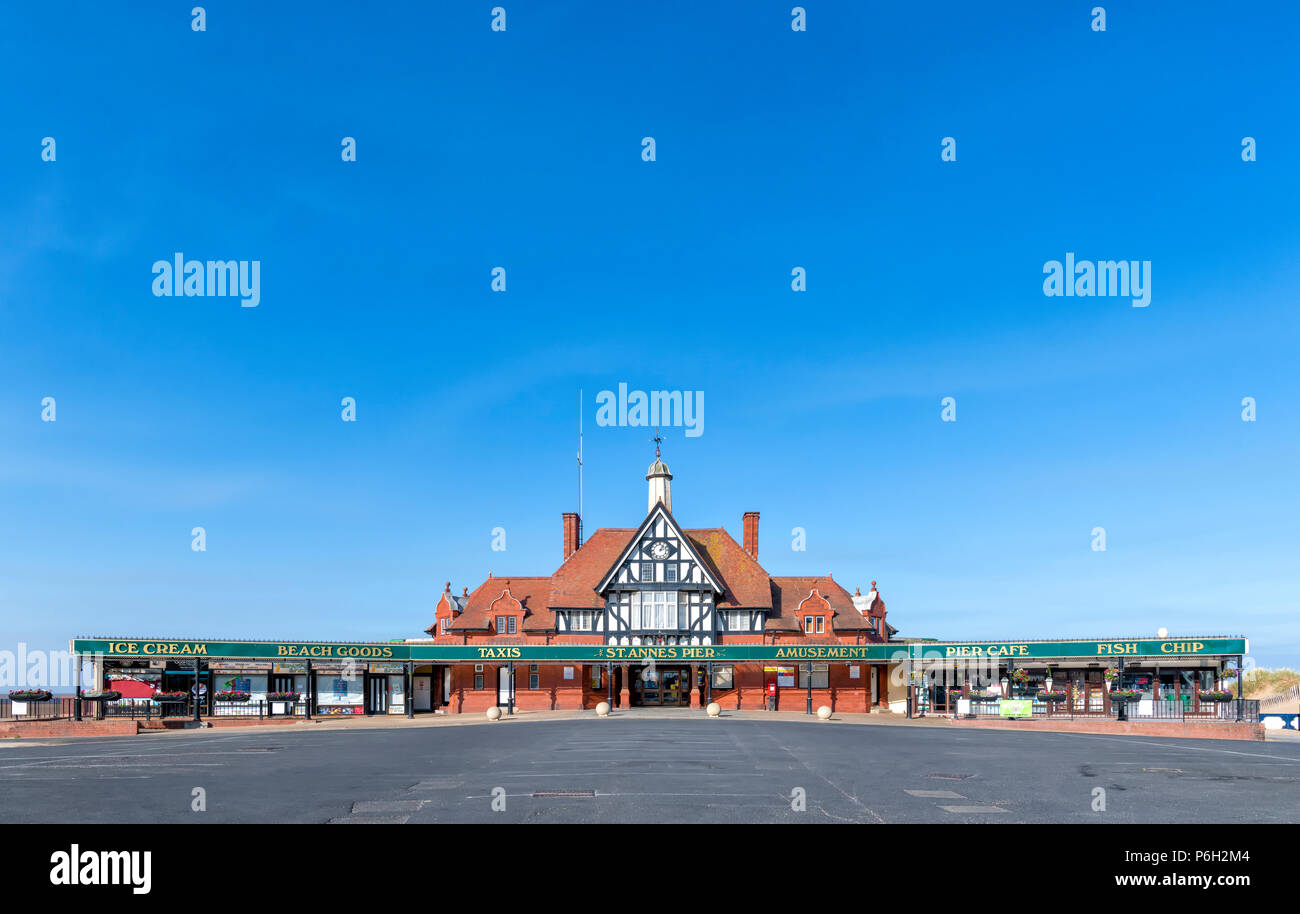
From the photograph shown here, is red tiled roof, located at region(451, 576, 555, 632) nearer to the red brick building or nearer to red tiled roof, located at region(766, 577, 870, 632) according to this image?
the red brick building

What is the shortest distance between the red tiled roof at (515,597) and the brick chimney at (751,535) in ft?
44.3

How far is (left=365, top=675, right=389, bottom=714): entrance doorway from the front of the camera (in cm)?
5178

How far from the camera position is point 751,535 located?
63.1 m

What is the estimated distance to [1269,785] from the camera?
59.3 ft

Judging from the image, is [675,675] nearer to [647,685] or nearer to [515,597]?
[647,685]

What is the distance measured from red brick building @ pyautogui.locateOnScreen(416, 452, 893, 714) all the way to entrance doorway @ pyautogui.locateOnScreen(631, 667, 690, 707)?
6 centimetres

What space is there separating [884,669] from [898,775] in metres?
42.5

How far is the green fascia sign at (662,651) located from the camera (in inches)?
1689

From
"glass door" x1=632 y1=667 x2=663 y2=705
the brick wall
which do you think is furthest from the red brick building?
the brick wall

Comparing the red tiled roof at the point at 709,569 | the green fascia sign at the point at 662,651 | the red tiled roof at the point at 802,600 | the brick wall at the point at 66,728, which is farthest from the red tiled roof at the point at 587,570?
the brick wall at the point at 66,728

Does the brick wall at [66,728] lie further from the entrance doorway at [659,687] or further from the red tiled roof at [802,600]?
the red tiled roof at [802,600]
